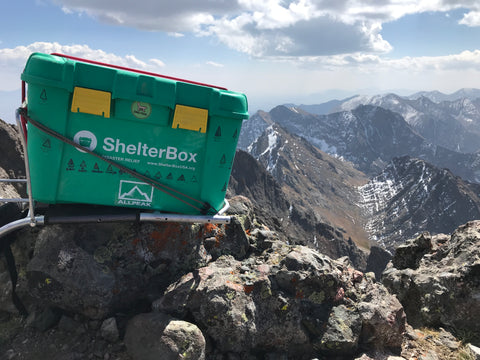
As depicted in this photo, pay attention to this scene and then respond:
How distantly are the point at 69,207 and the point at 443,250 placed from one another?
29.1ft

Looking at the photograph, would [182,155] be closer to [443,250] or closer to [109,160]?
[109,160]

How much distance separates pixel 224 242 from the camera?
6906mm

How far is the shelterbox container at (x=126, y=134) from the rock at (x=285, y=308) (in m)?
1.43

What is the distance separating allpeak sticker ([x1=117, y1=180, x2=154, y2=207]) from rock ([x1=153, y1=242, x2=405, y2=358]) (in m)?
1.48

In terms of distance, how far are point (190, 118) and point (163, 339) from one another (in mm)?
3264

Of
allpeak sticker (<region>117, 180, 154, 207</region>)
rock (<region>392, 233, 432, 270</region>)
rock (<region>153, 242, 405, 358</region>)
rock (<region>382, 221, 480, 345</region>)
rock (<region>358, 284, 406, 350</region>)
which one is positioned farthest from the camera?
rock (<region>392, 233, 432, 270</region>)

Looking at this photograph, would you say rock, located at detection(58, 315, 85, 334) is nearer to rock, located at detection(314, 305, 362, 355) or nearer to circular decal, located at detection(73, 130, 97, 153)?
circular decal, located at detection(73, 130, 97, 153)

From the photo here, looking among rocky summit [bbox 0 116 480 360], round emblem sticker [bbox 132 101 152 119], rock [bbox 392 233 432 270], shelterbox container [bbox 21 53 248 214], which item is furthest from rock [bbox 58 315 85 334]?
rock [bbox 392 233 432 270]

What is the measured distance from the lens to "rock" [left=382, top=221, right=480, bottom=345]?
6.93 m

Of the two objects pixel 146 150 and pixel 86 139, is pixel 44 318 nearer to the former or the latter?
pixel 86 139

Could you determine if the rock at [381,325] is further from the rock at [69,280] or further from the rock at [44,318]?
the rock at [44,318]

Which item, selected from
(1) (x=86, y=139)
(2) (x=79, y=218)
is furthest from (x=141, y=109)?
(2) (x=79, y=218)

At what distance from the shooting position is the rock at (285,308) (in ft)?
17.3

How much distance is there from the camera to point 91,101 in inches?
190
